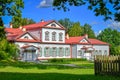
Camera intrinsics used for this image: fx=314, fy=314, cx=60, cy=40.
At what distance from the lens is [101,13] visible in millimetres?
16578

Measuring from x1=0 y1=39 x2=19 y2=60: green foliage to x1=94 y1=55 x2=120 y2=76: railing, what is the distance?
31.7 meters

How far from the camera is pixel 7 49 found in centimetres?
5297

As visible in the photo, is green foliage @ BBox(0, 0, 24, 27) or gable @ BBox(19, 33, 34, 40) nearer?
green foliage @ BBox(0, 0, 24, 27)

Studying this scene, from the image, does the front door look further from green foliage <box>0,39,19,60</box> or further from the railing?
the railing

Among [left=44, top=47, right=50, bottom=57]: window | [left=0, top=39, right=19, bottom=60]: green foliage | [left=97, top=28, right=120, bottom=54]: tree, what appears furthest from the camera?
[left=97, top=28, right=120, bottom=54]: tree

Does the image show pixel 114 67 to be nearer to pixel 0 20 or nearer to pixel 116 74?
pixel 116 74

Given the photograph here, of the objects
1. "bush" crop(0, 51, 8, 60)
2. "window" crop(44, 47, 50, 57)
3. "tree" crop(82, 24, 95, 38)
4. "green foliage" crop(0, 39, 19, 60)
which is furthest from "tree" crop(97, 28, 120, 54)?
"bush" crop(0, 51, 8, 60)

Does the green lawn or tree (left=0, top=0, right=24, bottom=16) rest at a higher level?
tree (left=0, top=0, right=24, bottom=16)

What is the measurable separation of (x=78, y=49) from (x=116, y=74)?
48.6m

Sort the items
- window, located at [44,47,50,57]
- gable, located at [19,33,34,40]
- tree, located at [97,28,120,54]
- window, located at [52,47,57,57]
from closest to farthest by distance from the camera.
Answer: gable, located at [19,33,34,40] → window, located at [44,47,50,57] → window, located at [52,47,57,57] → tree, located at [97,28,120,54]

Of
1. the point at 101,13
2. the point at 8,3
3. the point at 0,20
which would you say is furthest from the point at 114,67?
the point at 0,20

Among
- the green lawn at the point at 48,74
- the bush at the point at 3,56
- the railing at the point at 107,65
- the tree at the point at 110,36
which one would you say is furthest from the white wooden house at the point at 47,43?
the railing at the point at 107,65

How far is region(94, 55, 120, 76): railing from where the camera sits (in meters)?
19.7

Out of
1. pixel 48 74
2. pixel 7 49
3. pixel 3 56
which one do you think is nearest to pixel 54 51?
pixel 7 49
